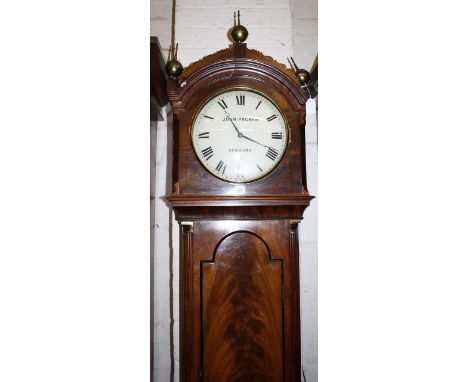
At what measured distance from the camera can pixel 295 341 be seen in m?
0.89

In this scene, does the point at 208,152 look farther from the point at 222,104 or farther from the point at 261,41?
the point at 261,41

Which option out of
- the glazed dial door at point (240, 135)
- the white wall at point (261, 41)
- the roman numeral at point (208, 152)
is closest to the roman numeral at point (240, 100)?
the glazed dial door at point (240, 135)

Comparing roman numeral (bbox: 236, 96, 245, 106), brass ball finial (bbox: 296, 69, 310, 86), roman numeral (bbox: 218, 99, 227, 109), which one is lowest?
roman numeral (bbox: 218, 99, 227, 109)

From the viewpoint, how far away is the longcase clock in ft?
2.87

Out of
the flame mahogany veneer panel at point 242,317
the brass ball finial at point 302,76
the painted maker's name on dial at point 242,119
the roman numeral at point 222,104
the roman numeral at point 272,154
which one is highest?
the brass ball finial at point 302,76

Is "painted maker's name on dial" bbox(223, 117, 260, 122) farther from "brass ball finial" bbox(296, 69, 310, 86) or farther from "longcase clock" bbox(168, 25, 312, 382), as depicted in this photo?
"brass ball finial" bbox(296, 69, 310, 86)

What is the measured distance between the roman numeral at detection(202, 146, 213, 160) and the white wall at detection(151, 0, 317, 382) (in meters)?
0.35

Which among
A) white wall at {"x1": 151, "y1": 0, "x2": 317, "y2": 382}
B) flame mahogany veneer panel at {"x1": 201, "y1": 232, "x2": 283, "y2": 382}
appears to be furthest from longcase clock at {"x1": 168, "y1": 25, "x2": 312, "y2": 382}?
white wall at {"x1": 151, "y1": 0, "x2": 317, "y2": 382}

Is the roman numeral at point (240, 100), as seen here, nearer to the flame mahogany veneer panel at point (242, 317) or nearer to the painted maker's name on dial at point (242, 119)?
the painted maker's name on dial at point (242, 119)

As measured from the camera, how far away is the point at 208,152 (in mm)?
908

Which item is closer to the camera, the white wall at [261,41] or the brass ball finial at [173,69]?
the brass ball finial at [173,69]

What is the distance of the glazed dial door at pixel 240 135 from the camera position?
91 centimetres

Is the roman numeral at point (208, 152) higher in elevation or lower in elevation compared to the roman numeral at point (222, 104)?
lower
